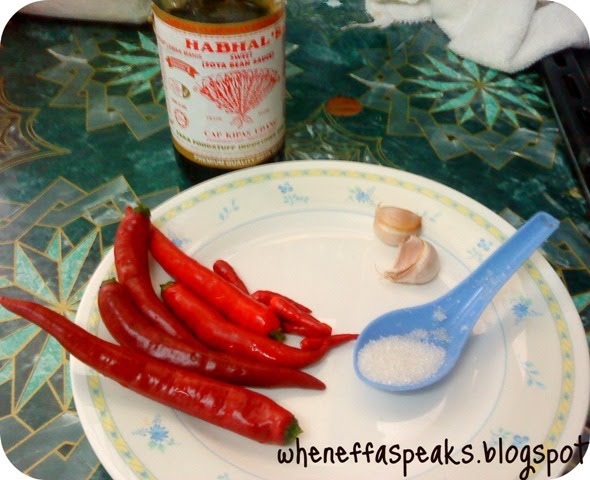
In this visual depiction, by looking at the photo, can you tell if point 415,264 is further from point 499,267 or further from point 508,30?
point 508,30

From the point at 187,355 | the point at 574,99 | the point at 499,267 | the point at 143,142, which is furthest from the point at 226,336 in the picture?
the point at 574,99

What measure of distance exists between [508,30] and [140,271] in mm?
1149

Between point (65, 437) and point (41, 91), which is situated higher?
point (41, 91)

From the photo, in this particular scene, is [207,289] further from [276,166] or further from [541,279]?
[541,279]

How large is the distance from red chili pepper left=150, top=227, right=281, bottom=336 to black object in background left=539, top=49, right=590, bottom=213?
2.48ft

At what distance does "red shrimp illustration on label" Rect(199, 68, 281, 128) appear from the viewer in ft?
2.96

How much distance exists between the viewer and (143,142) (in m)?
1.27

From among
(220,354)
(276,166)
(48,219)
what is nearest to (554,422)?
(220,354)

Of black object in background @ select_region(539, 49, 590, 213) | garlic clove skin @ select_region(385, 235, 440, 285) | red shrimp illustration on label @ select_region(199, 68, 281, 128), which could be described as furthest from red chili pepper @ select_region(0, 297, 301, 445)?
black object in background @ select_region(539, 49, 590, 213)

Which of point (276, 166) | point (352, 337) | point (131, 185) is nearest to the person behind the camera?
point (352, 337)

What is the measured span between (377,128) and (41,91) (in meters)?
0.84

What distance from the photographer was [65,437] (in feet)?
2.66

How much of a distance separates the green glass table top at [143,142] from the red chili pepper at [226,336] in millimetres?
221

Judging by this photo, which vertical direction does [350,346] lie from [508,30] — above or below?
below
